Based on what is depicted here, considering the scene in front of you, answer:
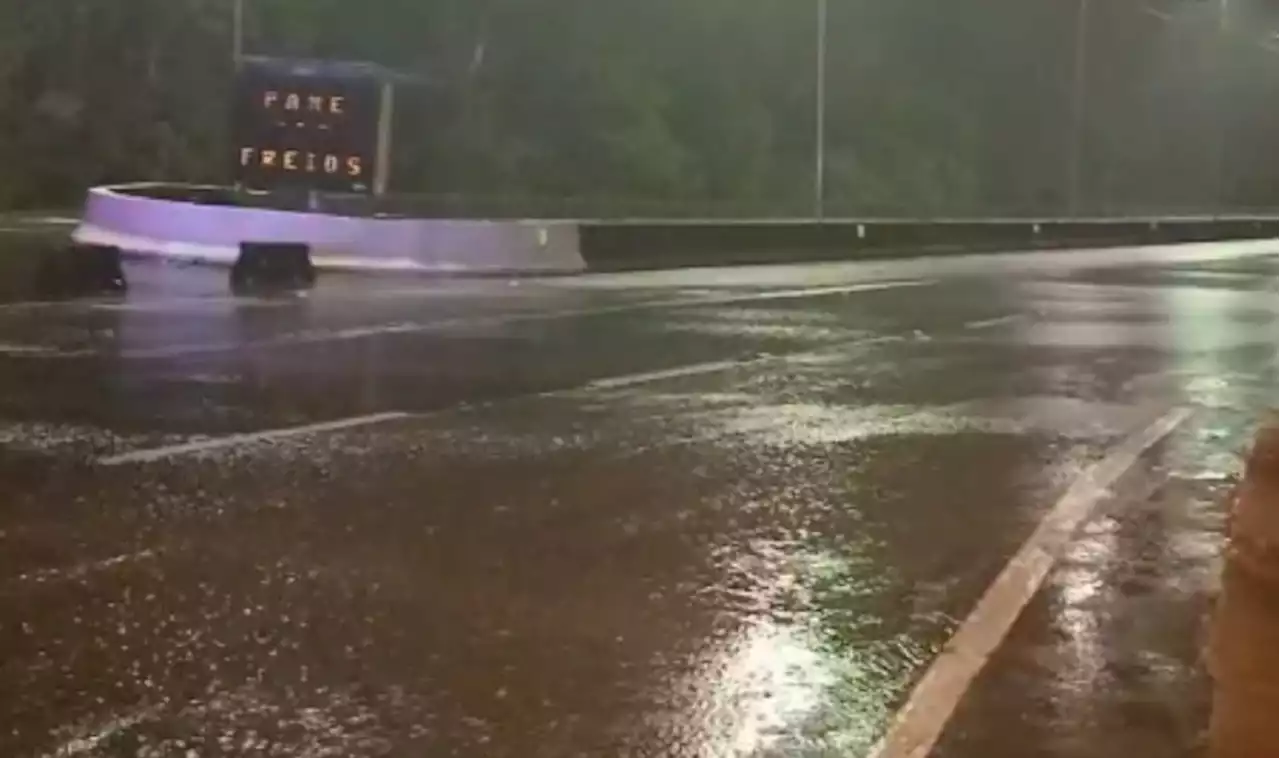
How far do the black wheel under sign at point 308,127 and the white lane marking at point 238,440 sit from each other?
14298mm

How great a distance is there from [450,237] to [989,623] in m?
18.1

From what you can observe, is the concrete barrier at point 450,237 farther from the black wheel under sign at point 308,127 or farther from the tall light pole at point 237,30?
the tall light pole at point 237,30

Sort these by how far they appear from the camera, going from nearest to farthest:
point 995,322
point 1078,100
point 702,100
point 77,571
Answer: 1. point 77,571
2. point 995,322
3. point 702,100
4. point 1078,100

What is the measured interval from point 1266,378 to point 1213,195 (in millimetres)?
51510

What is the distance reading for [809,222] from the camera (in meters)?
33.4

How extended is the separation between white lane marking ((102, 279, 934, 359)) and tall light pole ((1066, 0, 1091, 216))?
34456 mm

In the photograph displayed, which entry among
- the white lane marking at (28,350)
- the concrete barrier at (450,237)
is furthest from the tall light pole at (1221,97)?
the white lane marking at (28,350)

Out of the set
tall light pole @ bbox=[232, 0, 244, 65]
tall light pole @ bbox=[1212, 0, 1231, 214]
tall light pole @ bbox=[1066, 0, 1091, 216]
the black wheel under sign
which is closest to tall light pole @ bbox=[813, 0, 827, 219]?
tall light pole @ bbox=[1066, 0, 1091, 216]

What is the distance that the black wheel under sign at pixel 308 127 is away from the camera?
2534 centimetres

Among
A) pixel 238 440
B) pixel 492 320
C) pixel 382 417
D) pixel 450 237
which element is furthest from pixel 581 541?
pixel 450 237

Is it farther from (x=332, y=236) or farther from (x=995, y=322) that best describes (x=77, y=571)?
(x=332, y=236)

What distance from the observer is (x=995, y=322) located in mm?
19844

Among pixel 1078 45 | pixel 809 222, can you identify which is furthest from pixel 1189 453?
pixel 1078 45

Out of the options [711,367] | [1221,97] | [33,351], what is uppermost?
[1221,97]
